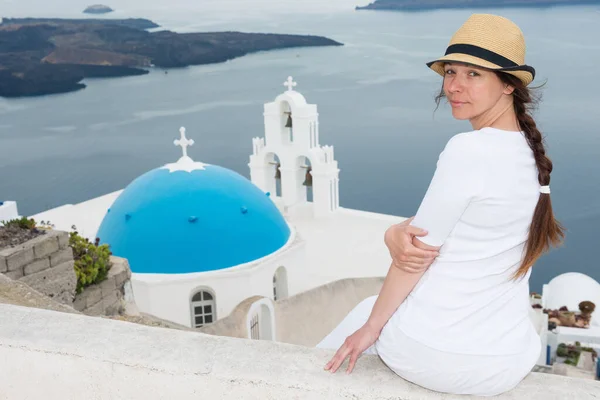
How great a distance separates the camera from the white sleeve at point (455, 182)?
240 cm

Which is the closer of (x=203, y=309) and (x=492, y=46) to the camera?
(x=492, y=46)

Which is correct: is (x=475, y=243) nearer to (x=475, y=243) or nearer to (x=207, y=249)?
(x=475, y=243)

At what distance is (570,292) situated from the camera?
1905 cm

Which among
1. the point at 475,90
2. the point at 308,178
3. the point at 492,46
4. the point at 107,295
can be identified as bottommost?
the point at 308,178

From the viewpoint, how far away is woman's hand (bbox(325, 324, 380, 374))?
260 cm

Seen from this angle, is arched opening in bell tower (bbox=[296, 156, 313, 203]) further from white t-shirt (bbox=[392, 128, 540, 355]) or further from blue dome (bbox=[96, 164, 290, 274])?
white t-shirt (bbox=[392, 128, 540, 355])

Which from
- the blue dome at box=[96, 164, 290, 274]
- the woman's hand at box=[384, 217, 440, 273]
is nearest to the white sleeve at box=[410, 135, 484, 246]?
the woman's hand at box=[384, 217, 440, 273]

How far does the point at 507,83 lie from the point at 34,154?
55.2 metres

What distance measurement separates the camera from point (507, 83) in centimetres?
265

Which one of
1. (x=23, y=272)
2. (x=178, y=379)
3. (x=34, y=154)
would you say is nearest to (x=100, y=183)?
(x=34, y=154)

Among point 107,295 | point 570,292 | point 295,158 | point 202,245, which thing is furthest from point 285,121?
point 107,295

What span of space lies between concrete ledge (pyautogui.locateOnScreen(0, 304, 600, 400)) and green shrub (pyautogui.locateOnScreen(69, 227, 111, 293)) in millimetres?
5041

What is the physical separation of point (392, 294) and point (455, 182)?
0.53 metres

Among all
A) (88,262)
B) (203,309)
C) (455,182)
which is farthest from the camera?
(203,309)
